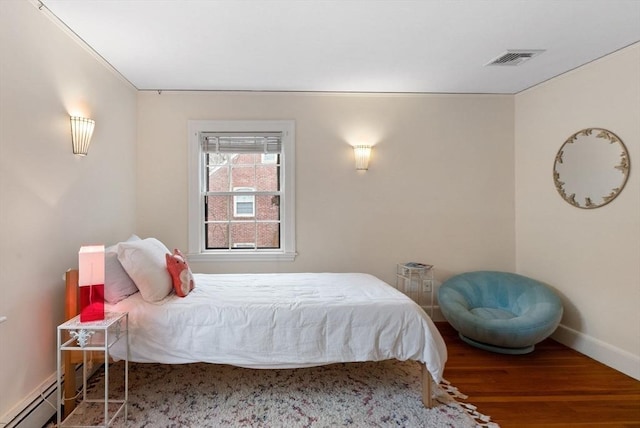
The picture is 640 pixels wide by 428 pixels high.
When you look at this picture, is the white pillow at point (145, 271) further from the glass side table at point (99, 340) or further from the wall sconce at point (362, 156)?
the wall sconce at point (362, 156)

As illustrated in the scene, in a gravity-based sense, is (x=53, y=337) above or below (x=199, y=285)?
below

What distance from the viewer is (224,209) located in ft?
12.4

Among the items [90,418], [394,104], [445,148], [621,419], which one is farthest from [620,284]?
[90,418]

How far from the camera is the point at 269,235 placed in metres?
3.82

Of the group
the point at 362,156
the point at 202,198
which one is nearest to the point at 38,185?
the point at 202,198

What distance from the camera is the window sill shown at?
3.63 metres

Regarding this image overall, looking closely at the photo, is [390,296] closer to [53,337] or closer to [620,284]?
[620,284]

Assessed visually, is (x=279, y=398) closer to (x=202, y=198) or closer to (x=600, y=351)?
(x=202, y=198)

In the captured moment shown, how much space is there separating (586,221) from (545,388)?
1553mm

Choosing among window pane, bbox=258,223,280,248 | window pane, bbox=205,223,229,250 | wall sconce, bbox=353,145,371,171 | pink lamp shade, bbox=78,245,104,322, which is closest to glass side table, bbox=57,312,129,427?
pink lamp shade, bbox=78,245,104,322

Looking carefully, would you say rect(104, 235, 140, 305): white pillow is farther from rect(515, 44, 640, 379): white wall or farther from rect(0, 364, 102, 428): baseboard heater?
rect(515, 44, 640, 379): white wall

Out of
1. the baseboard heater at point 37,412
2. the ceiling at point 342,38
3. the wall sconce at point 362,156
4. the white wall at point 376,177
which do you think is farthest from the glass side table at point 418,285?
the baseboard heater at point 37,412

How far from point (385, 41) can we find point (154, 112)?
2545 millimetres

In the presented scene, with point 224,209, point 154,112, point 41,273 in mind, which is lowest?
point 41,273
